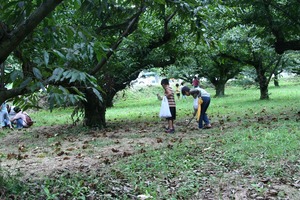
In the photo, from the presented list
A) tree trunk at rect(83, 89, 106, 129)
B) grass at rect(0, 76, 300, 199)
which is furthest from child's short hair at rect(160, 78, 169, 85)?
grass at rect(0, 76, 300, 199)

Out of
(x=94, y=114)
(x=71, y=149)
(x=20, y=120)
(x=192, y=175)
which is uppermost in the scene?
(x=94, y=114)

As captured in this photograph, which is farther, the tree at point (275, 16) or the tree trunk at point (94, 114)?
the tree trunk at point (94, 114)

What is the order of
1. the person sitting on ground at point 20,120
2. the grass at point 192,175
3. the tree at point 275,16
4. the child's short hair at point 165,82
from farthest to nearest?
the person sitting on ground at point 20,120, the tree at point 275,16, the child's short hair at point 165,82, the grass at point 192,175

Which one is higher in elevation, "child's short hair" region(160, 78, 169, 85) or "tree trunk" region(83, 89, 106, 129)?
"child's short hair" region(160, 78, 169, 85)

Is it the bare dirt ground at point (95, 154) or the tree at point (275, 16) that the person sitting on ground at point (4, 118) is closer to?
the bare dirt ground at point (95, 154)

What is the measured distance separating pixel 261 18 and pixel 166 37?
3350 millimetres

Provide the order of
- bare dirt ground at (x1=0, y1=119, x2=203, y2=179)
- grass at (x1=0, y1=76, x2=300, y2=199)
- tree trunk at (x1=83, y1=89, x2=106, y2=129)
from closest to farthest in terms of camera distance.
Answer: grass at (x1=0, y1=76, x2=300, y2=199), bare dirt ground at (x1=0, y1=119, x2=203, y2=179), tree trunk at (x1=83, y1=89, x2=106, y2=129)

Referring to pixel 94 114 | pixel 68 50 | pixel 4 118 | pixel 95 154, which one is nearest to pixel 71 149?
pixel 95 154

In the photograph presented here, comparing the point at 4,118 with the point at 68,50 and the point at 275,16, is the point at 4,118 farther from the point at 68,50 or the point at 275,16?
the point at 68,50

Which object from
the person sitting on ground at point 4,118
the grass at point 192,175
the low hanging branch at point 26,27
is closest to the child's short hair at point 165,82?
the grass at point 192,175

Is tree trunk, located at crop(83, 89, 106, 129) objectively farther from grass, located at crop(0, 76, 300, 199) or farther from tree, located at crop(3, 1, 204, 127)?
grass, located at crop(0, 76, 300, 199)

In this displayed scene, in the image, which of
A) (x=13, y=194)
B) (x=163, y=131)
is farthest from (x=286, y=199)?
(x=163, y=131)

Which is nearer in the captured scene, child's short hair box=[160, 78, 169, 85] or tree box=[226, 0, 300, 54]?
child's short hair box=[160, 78, 169, 85]

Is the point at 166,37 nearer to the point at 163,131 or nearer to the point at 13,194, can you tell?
the point at 163,131
